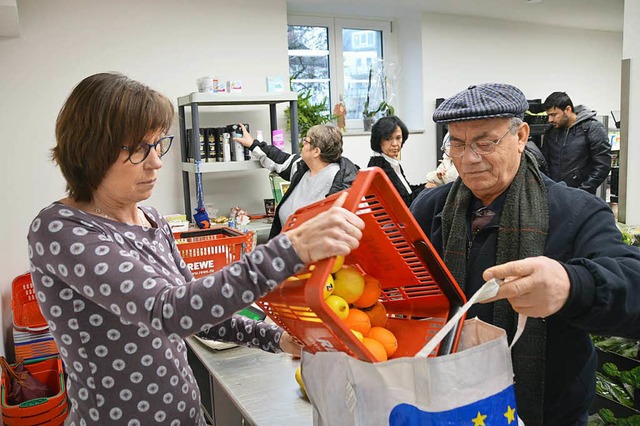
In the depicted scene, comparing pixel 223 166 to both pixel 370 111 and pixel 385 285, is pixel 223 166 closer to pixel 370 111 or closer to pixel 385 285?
pixel 370 111

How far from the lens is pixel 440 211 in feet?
5.17

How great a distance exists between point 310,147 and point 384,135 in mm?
779

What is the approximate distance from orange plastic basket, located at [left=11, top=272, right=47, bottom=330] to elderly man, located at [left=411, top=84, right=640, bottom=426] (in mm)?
3088

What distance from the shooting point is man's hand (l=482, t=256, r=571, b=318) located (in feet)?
3.22

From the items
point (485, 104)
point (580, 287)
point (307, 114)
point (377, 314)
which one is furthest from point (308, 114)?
point (580, 287)

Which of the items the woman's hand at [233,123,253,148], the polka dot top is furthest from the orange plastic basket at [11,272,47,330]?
the polka dot top

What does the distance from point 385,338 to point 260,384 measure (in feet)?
2.59

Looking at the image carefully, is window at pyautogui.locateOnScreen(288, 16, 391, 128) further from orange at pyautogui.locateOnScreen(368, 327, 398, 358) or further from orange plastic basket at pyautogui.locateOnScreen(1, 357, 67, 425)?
orange at pyautogui.locateOnScreen(368, 327, 398, 358)

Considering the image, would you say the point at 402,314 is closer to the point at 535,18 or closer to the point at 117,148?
the point at 117,148

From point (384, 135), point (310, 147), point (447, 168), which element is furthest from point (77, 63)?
point (447, 168)

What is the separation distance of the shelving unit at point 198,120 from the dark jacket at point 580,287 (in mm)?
2965

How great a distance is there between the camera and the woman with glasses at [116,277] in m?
0.98

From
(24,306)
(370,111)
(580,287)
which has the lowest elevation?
(24,306)

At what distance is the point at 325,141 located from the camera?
3.74 meters
